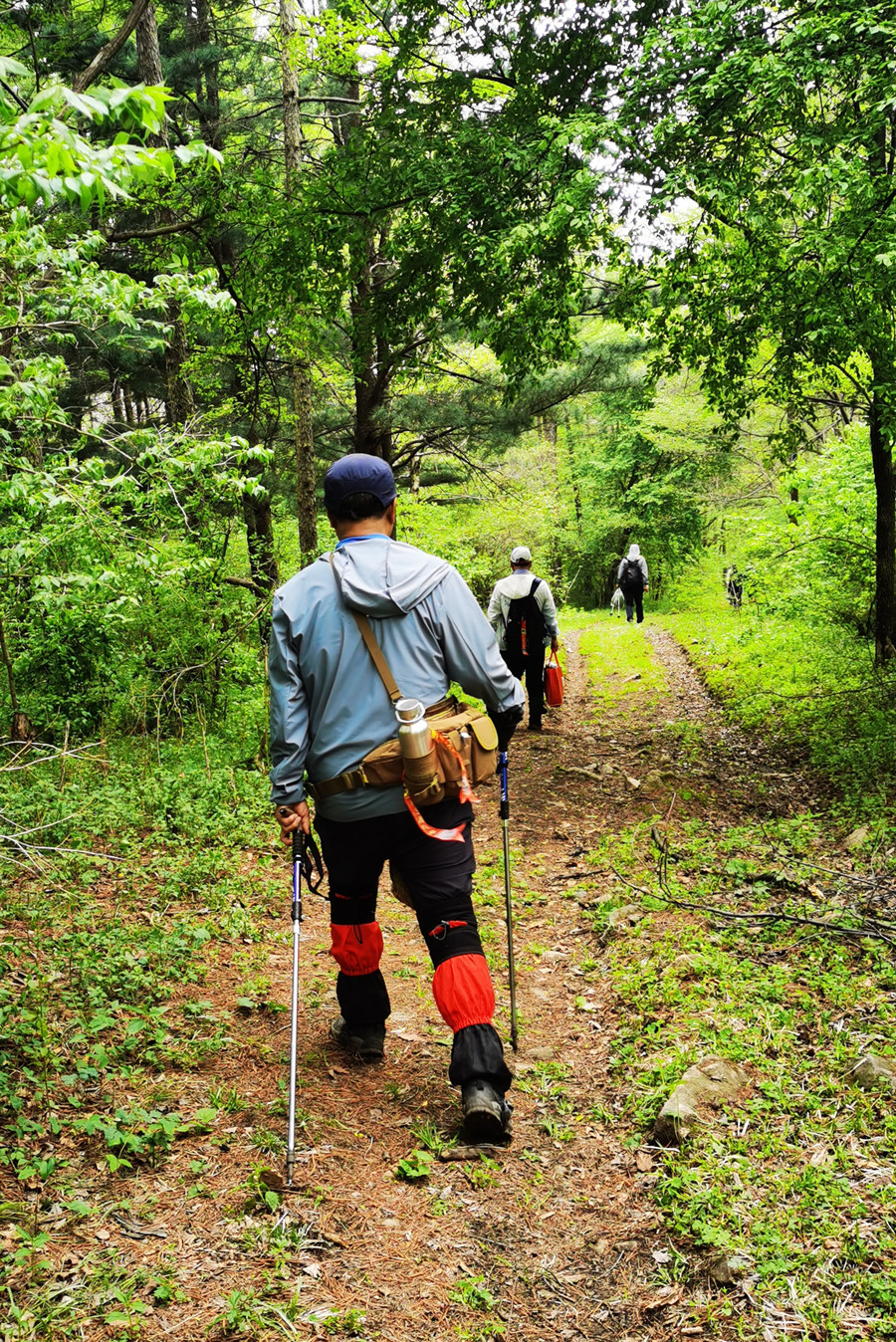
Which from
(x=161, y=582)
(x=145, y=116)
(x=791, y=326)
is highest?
(x=791, y=326)

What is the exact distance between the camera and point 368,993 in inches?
153

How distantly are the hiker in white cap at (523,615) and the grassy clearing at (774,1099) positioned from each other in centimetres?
442

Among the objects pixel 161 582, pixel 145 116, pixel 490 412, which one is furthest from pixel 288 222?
pixel 145 116

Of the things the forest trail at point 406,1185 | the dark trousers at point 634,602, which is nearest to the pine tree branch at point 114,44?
the forest trail at point 406,1185

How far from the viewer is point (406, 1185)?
3.10 meters

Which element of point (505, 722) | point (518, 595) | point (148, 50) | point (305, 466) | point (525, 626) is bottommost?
point (505, 722)

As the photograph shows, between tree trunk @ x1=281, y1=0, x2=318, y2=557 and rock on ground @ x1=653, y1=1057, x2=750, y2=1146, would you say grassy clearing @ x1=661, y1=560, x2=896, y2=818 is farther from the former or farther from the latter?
tree trunk @ x1=281, y1=0, x2=318, y2=557

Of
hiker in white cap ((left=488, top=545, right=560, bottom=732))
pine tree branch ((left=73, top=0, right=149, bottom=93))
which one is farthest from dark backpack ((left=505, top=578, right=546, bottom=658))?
pine tree branch ((left=73, top=0, right=149, bottom=93))

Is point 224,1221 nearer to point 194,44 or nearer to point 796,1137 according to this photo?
point 796,1137

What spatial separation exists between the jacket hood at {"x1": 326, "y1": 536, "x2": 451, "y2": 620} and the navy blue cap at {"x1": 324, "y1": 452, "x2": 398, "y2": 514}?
0.59 ft

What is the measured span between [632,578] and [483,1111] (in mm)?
19753

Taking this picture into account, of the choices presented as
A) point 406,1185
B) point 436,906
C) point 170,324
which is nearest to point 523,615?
point 170,324

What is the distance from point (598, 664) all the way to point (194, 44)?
1205 cm

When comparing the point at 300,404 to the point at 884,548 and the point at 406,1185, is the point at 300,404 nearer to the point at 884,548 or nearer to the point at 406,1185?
the point at 884,548
